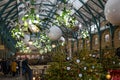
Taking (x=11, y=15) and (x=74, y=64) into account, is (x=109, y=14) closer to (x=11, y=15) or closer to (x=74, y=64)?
(x=74, y=64)

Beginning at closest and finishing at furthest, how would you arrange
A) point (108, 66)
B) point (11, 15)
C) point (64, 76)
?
point (64, 76) → point (108, 66) → point (11, 15)

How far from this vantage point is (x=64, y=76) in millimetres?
8391

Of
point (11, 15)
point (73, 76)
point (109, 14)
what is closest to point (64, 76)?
point (73, 76)

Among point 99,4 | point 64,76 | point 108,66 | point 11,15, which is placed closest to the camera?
point 64,76

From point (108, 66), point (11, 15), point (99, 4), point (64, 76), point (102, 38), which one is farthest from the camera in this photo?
point (11, 15)

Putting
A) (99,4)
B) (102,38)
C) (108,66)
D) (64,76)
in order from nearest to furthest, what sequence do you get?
(64,76) → (108,66) → (99,4) → (102,38)

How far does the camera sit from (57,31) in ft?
27.7

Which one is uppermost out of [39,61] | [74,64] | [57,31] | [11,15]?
[11,15]

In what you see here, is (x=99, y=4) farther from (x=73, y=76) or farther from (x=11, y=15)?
(x=73, y=76)

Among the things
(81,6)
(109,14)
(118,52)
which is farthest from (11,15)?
(109,14)

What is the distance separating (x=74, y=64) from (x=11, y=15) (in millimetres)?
22423

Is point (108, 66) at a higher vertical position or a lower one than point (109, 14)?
lower

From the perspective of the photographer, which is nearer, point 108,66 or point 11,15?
point 108,66

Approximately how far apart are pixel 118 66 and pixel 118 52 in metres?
0.65
